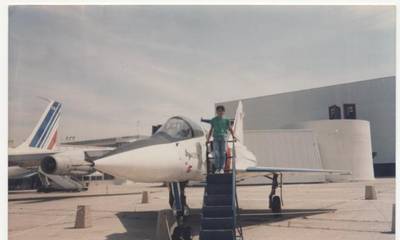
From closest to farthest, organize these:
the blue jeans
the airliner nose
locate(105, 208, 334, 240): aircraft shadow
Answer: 1. the airliner nose
2. the blue jeans
3. locate(105, 208, 334, 240): aircraft shadow

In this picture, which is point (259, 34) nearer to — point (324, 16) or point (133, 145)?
point (324, 16)

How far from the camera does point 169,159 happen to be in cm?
721

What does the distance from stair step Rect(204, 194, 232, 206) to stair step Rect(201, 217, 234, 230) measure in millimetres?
398

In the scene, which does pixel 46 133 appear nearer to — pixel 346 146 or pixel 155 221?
pixel 155 221

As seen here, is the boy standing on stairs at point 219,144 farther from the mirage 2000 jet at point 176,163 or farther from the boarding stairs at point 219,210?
the boarding stairs at point 219,210

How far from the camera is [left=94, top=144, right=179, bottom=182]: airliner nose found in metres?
6.28

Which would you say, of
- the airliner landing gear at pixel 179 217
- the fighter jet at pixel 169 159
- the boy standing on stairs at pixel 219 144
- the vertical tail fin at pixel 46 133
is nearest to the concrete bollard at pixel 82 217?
the fighter jet at pixel 169 159

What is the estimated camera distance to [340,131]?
35656mm

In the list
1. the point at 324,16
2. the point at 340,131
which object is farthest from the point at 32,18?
the point at 340,131

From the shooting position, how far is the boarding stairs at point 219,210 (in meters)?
6.59

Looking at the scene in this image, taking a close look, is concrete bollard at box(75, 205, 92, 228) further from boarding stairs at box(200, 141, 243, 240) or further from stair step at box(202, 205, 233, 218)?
stair step at box(202, 205, 233, 218)

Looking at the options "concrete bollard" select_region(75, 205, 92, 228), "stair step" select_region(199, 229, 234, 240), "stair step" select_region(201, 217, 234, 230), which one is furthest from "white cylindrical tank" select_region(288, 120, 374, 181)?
"stair step" select_region(199, 229, 234, 240)

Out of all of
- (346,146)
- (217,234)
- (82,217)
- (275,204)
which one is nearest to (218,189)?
(217,234)

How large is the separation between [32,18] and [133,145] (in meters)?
3.98
